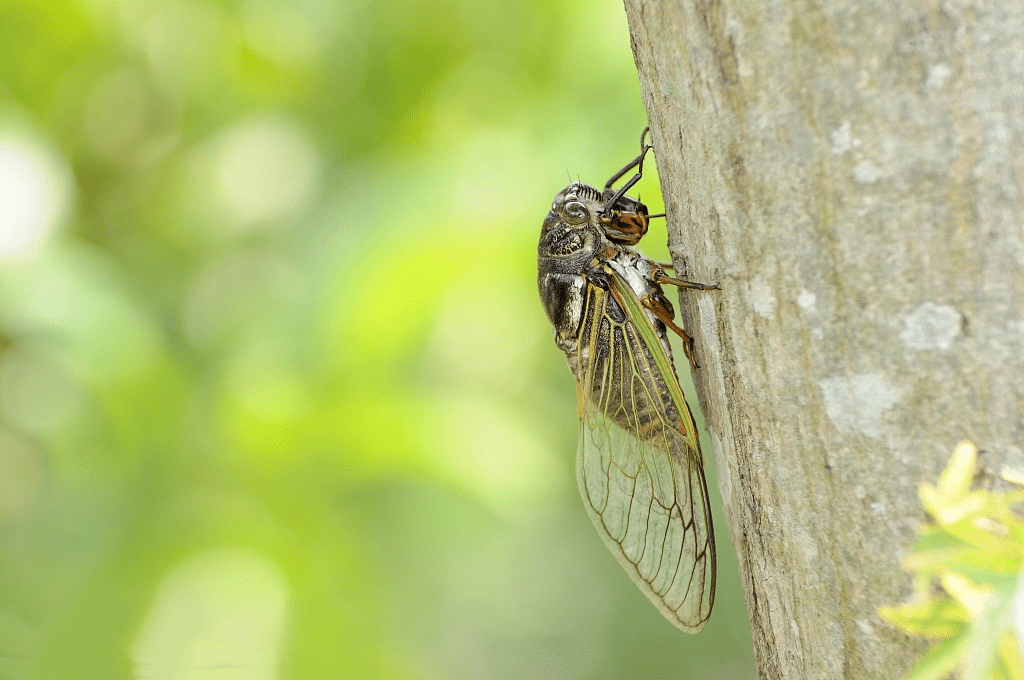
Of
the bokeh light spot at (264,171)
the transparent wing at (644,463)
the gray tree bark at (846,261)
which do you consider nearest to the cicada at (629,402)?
the transparent wing at (644,463)

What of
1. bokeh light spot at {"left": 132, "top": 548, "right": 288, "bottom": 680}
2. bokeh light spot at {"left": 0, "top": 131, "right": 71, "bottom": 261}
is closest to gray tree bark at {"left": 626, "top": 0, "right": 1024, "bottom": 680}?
bokeh light spot at {"left": 132, "top": 548, "right": 288, "bottom": 680}

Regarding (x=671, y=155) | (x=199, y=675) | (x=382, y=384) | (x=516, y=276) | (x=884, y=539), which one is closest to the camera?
(x=884, y=539)

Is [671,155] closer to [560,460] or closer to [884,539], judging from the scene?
[884,539]

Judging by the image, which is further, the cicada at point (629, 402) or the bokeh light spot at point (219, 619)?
the bokeh light spot at point (219, 619)

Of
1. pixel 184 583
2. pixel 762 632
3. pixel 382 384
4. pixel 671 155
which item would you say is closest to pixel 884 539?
pixel 762 632

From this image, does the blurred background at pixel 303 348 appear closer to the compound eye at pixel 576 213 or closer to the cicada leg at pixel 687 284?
the compound eye at pixel 576 213

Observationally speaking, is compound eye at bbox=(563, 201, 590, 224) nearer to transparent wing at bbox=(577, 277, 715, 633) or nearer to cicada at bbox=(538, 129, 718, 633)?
cicada at bbox=(538, 129, 718, 633)

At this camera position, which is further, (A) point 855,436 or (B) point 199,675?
(B) point 199,675
